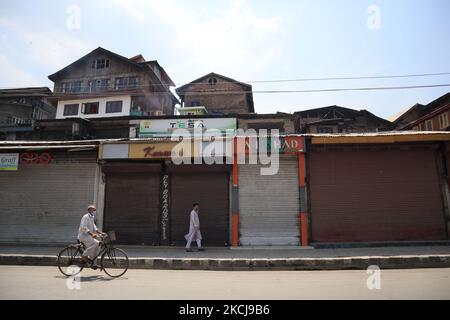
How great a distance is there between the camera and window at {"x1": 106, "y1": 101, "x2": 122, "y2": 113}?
3522cm

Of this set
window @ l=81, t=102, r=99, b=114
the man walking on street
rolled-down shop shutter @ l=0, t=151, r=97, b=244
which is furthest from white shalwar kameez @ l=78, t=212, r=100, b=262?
window @ l=81, t=102, r=99, b=114

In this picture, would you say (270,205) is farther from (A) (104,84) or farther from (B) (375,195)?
(A) (104,84)

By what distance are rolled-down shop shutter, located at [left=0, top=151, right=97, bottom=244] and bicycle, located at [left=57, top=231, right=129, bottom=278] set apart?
580 cm

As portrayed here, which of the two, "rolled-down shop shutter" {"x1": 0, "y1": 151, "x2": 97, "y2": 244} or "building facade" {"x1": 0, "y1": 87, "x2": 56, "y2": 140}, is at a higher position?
"building facade" {"x1": 0, "y1": 87, "x2": 56, "y2": 140}

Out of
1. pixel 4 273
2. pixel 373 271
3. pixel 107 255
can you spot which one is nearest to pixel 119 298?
pixel 107 255

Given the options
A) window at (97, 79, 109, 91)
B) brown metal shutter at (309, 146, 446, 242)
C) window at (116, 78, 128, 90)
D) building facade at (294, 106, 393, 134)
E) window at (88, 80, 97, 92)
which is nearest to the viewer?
brown metal shutter at (309, 146, 446, 242)

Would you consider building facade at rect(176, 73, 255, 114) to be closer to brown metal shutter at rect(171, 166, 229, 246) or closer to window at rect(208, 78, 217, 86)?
window at rect(208, 78, 217, 86)

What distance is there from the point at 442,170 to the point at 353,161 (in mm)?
3723

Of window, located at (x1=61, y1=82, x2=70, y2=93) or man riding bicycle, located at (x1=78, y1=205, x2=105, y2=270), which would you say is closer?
man riding bicycle, located at (x1=78, y1=205, x2=105, y2=270)

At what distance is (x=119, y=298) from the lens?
18.5ft

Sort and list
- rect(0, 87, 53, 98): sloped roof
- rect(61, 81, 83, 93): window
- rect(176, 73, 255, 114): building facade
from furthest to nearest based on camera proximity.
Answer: rect(0, 87, 53, 98): sloped roof
rect(61, 81, 83, 93): window
rect(176, 73, 255, 114): building facade

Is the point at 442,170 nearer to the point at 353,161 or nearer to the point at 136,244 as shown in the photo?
the point at 353,161

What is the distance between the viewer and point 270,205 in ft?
44.1

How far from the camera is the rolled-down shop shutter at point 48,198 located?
46.7 feet
